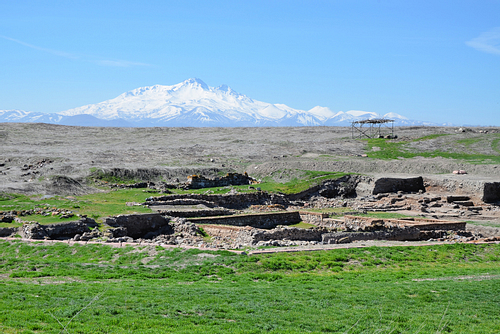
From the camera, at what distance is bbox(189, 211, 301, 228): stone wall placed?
2797 cm

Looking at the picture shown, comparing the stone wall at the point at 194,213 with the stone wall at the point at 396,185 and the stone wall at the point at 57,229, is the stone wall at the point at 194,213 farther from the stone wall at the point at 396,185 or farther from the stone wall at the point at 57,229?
the stone wall at the point at 396,185

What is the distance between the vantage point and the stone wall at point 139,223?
2535 centimetres

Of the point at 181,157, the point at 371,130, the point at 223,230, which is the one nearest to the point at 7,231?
the point at 223,230

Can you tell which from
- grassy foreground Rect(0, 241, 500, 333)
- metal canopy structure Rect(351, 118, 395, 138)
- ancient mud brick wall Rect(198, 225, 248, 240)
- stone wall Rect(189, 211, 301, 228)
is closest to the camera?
grassy foreground Rect(0, 241, 500, 333)

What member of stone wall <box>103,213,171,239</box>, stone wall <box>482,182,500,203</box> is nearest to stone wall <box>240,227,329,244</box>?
stone wall <box>103,213,171,239</box>

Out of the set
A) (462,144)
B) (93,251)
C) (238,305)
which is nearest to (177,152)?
(462,144)

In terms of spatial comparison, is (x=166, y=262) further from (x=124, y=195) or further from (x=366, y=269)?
(x=124, y=195)

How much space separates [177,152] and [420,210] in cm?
3858

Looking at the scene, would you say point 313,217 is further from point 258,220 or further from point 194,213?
point 194,213

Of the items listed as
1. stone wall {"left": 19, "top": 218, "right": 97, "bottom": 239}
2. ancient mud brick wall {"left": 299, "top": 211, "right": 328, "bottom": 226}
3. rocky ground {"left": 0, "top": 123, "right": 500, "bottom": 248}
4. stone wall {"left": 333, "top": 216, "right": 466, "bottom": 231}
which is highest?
rocky ground {"left": 0, "top": 123, "right": 500, "bottom": 248}

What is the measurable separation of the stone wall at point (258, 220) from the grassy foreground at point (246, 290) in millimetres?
9353

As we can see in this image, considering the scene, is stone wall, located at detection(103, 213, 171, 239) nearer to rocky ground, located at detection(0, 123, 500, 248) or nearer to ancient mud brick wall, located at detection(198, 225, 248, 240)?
ancient mud brick wall, located at detection(198, 225, 248, 240)

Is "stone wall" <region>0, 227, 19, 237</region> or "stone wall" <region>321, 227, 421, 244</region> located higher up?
"stone wall" <region>0, 227, 19, 237</region>

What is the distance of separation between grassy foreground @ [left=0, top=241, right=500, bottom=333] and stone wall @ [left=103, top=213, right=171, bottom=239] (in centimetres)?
625
